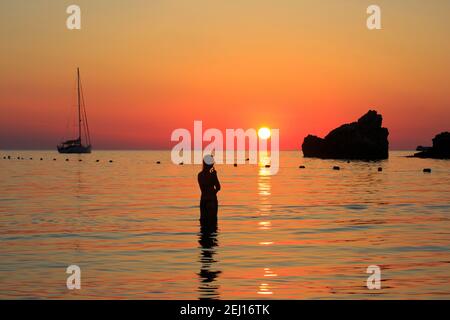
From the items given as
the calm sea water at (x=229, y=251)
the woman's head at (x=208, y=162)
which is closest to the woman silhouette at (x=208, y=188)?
the woman's head at (x=208, y=162)

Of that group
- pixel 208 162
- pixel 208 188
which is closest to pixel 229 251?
pixel 208 188

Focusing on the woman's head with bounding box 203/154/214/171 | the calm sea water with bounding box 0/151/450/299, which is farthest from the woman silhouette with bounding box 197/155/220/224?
the calm sea water with bounding box 0/151/450/299

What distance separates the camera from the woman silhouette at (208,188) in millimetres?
26969

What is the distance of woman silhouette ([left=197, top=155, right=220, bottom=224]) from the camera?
27.0 m

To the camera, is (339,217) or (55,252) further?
(339,217)

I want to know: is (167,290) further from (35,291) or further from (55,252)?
(55,252)

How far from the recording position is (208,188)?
27.5 m

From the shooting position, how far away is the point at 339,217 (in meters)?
38.7
